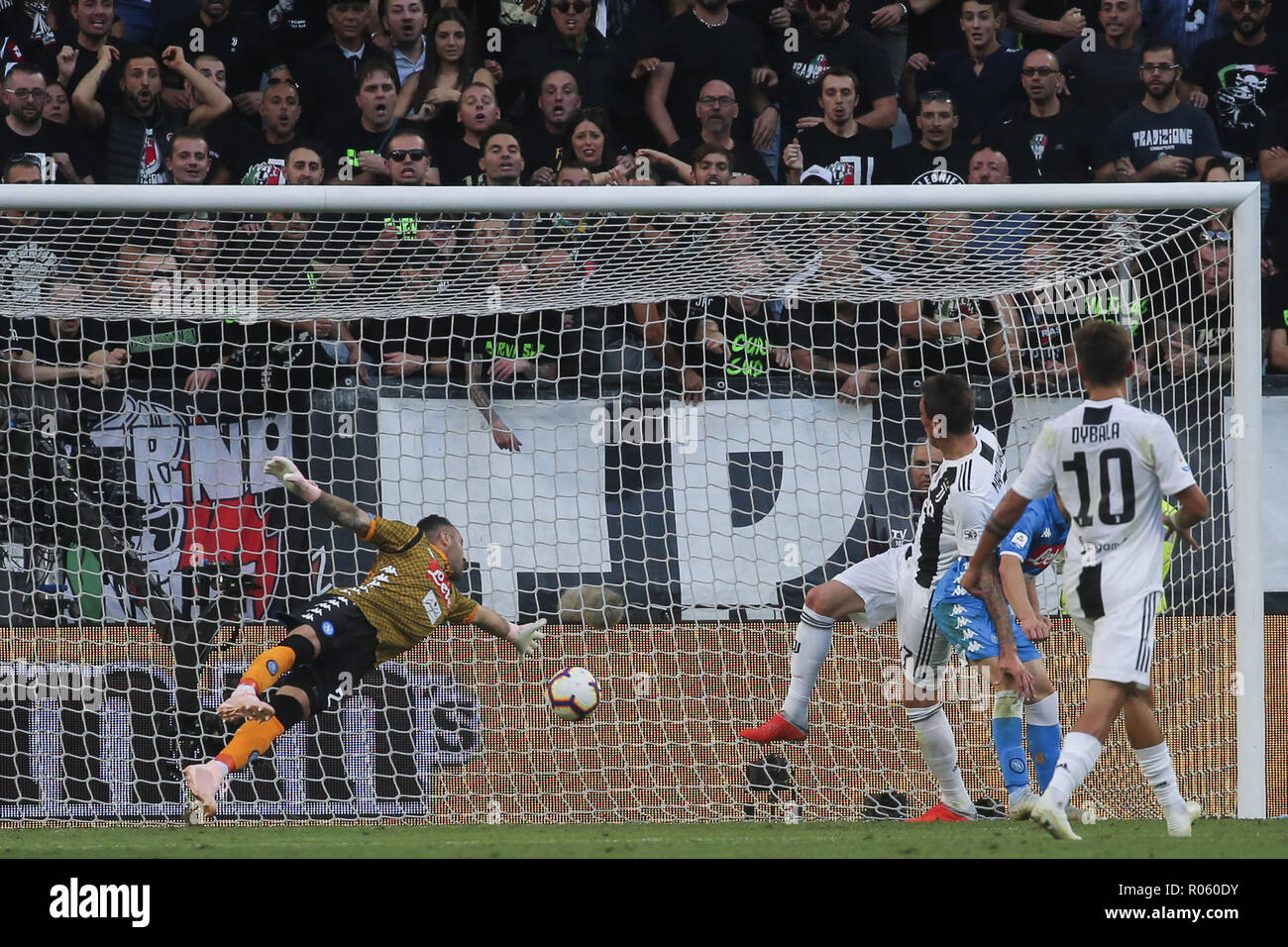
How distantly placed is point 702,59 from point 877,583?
3.68m

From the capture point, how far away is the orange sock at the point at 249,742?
5.28 meters

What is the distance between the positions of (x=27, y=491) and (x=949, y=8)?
5.54m

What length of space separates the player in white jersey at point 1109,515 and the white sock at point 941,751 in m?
1.14

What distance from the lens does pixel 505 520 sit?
6.43 m

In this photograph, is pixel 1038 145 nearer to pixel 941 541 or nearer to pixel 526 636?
pixel 941 541

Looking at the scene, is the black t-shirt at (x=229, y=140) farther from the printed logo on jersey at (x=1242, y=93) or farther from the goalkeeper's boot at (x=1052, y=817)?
the goalkeeper's boot at (x=1052, y=817)

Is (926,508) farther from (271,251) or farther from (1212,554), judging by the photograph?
(271,251)

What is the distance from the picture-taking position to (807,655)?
5.62 m

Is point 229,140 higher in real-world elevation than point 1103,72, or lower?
lower

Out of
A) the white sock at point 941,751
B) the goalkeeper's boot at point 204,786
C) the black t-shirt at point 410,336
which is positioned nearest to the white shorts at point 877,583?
the white sock at point 941,751

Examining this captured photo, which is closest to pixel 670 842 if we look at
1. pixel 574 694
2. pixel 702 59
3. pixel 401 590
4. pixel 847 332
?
pixel 574 694

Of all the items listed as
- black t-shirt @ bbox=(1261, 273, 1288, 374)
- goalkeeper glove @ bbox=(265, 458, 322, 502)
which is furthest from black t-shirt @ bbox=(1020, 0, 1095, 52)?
goalkeeper glove @ bbox=(265, 458, 322, 502)

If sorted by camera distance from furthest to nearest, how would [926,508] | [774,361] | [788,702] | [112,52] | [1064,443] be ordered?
[112,52] → [774,361] → [788,702] → [926,508] → [1064,443]

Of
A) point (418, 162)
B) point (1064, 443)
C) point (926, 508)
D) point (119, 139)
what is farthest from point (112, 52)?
point (1064, 443)
